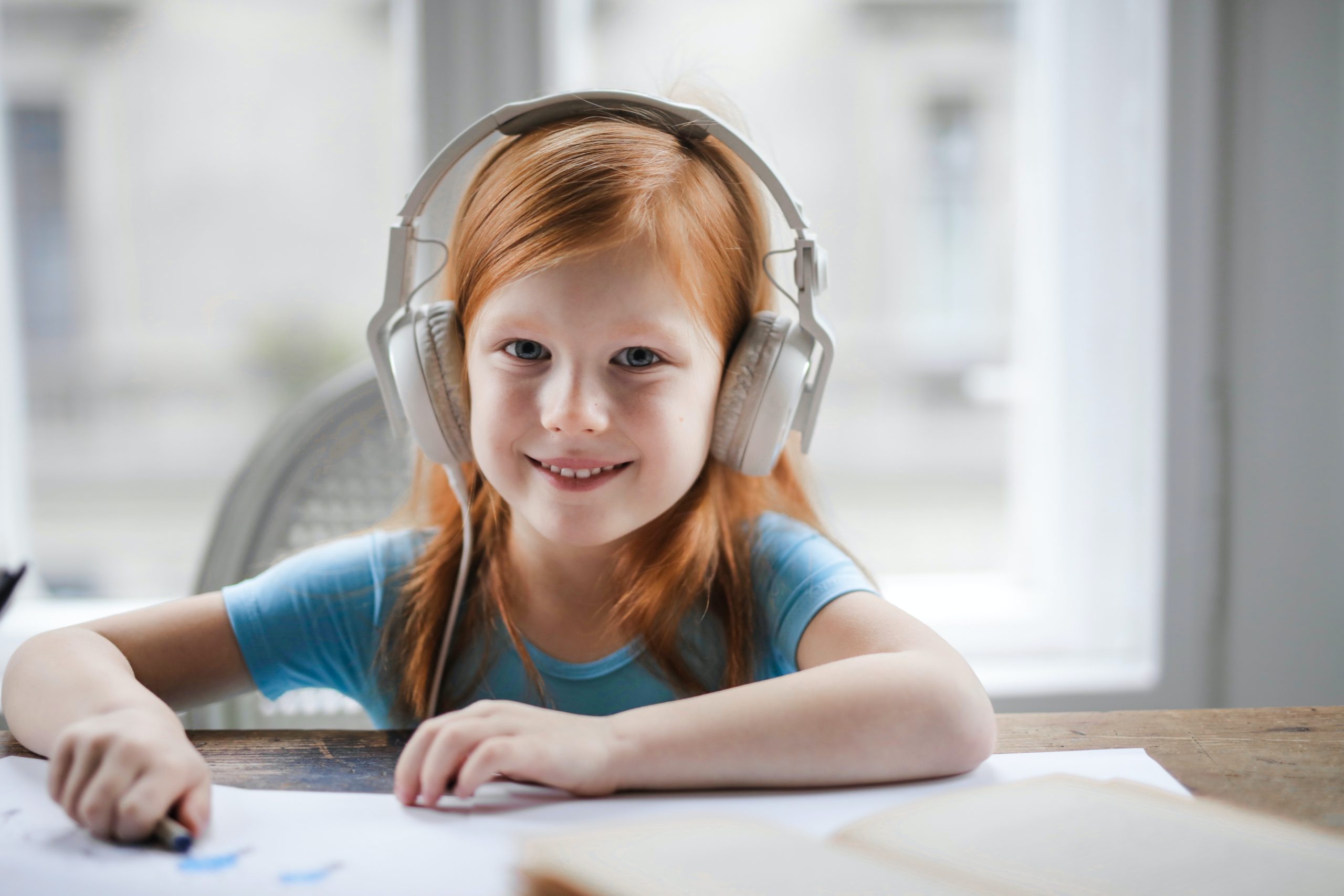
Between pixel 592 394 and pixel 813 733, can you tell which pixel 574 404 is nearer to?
pixel 592 394

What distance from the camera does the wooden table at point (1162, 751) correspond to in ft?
1.64

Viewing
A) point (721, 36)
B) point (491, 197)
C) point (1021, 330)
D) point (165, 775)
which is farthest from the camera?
point (1021, 330)

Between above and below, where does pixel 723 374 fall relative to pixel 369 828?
above

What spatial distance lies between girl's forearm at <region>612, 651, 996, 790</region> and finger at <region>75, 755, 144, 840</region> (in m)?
0.25

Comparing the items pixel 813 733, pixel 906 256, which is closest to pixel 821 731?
pixel 813 733

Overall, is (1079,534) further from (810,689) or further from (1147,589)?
(810,689)

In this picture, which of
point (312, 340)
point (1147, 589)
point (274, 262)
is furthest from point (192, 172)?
point (1147, 589)

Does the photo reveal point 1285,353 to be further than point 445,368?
Yes

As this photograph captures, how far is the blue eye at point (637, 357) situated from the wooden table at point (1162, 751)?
0.30m

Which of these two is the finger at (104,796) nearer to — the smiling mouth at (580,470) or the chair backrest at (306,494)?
the smiling mouth at (580,470)

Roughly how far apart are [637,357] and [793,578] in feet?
0.75

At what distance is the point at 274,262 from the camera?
1474 mm

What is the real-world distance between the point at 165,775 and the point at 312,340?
1.16 meters

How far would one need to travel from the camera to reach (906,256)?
1.55 m
